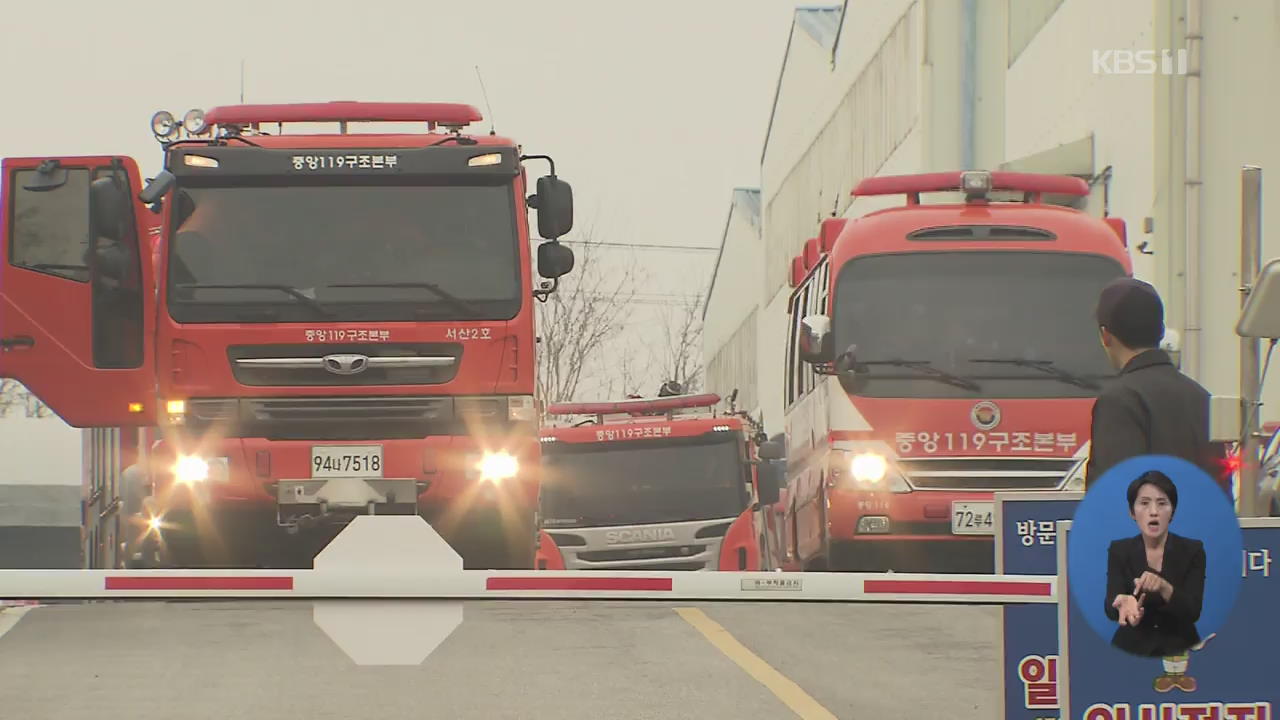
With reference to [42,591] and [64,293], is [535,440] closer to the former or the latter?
[64,293]

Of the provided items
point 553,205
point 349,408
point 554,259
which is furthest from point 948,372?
point 349,408

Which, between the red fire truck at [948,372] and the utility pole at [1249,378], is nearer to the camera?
the utility pole at [1249,378]

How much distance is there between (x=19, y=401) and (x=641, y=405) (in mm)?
11260

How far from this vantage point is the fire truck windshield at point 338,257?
13727 mm

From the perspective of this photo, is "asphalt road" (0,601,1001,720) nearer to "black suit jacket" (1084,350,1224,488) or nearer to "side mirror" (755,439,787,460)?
"black suit jacket" (1084,350,1224,488)

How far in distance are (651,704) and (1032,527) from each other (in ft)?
14.2

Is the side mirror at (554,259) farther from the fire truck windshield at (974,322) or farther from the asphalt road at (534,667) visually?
the fire truck windshield at (974,322)

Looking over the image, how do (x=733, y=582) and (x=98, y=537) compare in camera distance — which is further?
(x=98, y=537)

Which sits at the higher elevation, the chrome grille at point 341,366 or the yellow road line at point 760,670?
the chrome grille at point 341,366

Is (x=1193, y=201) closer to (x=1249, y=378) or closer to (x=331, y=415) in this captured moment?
(x=331, y=415)

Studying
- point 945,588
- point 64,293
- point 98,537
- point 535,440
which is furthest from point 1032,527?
point 98,537

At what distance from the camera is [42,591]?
6.22m

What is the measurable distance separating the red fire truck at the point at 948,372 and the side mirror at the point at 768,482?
702cm

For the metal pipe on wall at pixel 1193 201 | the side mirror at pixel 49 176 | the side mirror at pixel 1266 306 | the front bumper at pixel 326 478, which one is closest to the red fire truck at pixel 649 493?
the metal pipe on wall at pixel 1193 201
